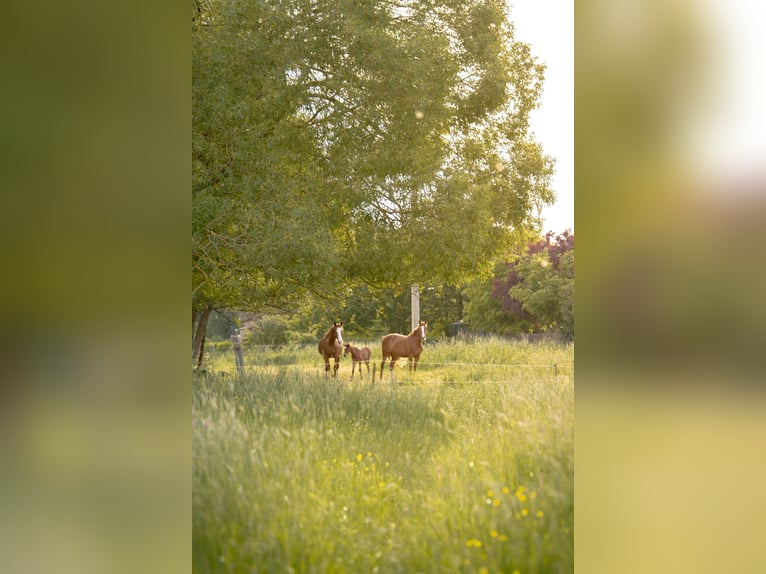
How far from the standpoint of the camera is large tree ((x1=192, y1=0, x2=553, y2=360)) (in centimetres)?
430

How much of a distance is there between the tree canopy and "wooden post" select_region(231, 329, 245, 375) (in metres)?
0.22

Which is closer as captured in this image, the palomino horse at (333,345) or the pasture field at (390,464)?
the pasture field at (390,464)

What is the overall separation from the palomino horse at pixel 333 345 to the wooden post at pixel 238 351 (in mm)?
510

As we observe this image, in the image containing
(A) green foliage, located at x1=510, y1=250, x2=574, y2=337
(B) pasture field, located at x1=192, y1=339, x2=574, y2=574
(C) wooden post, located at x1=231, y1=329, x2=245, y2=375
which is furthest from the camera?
(C) wooden post, located at x1=231, y1=329, x2=245, y2=375

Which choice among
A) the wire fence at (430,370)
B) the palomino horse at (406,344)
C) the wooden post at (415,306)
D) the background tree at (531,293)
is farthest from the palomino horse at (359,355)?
the background tree at (531,293)

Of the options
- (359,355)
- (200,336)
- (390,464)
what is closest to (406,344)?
(359,355)

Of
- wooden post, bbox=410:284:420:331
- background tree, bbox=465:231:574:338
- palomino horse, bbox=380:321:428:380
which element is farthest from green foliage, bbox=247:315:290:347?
background tree, bbox=465:231:574:338

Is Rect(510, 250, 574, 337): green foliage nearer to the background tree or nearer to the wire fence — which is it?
the background tree

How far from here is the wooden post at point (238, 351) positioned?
14.1 ft

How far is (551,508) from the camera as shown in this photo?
345 cm

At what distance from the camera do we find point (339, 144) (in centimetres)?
438

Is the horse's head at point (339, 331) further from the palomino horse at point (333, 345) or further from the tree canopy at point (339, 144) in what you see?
the tree canopy at point (339, 144)

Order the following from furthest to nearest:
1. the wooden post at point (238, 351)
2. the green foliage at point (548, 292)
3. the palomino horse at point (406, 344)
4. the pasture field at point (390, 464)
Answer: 1. the wooden post at point (238, 351)
2. the palomino horse at point (406, 344)
3. the green foliage at point (548, 292)
4. the pasture field at point (390, 464)
